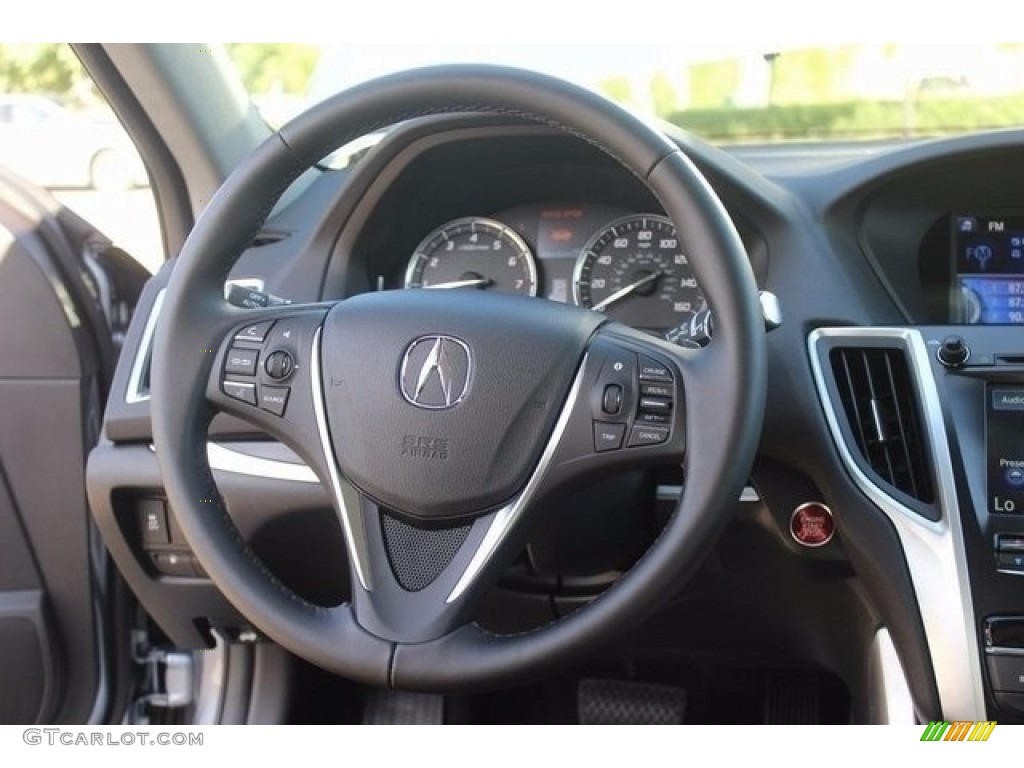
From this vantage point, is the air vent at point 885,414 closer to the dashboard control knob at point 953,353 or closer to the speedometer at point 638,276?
the dashboard control knob at point 953,353

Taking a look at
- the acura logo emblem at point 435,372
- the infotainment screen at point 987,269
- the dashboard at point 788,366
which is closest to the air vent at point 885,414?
the dashboard at point 788,366

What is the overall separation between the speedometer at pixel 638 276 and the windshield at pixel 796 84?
0.19m

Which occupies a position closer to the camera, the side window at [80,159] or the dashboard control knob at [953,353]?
the dashboard control knob at [953,353]

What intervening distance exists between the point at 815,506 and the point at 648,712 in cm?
75

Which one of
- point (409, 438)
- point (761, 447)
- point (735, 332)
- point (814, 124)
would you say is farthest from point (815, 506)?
point (814, 124)

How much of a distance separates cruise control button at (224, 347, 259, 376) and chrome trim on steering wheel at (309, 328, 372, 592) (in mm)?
64

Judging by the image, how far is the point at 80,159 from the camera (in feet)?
6.29

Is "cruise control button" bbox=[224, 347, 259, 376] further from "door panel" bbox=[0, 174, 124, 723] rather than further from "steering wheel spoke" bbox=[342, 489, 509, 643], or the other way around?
"door panel" bbox=[0, 174, 124, 723]

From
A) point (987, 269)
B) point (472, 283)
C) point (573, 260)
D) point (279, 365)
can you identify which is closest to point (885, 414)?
point (987, 269)

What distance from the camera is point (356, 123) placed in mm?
1147

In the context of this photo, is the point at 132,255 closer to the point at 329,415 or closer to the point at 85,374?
the point at 85,374

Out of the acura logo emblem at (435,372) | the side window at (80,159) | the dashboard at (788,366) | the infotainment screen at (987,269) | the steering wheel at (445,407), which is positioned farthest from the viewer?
the side window at (80,159)

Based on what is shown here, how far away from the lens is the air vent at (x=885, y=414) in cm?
139

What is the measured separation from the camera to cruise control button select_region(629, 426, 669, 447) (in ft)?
3.63
